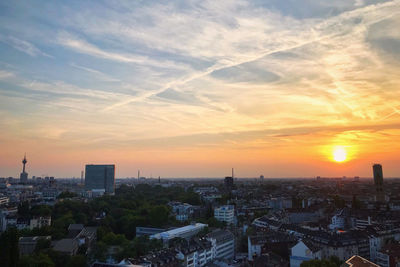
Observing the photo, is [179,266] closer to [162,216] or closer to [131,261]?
[131,261]

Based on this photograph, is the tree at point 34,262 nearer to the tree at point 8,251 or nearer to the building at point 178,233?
the tree at point 8,251

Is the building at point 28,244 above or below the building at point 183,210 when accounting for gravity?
below

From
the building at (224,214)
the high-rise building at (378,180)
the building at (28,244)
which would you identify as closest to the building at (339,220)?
the building at (224,214)

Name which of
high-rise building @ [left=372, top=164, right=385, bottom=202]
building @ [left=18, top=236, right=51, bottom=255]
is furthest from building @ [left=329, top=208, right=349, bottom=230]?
high-rise building @ [left=372, top=164, right=385, bottom=202]

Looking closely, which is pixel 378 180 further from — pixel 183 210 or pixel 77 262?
pixel 77 262

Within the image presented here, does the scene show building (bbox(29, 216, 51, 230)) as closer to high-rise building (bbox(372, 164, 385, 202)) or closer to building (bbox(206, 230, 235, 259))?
building (bbox(206, 230, 235, 259))

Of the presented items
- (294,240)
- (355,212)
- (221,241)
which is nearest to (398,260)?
(294,240)

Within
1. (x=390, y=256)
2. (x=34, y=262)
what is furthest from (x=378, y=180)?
(x=34, y=262)
